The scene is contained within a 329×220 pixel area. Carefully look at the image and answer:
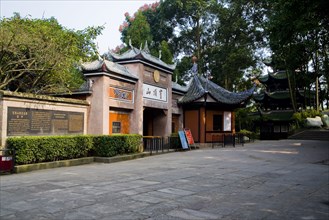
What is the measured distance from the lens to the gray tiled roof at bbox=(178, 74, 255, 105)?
2209 cm

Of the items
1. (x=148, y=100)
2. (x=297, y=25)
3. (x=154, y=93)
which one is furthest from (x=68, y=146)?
(x=297, y=25)

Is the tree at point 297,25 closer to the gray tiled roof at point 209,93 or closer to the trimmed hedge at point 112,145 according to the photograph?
the gray tiled roof at point 209,93

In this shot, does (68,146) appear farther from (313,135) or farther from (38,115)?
(313,135)

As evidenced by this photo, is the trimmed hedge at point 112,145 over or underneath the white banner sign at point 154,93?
underneath

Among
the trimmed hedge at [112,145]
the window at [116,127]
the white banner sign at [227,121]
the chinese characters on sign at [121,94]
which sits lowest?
the trimmed hedge at [112,145]

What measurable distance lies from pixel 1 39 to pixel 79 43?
4864 millimetres

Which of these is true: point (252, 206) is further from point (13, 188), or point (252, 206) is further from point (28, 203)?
point (13, 188)

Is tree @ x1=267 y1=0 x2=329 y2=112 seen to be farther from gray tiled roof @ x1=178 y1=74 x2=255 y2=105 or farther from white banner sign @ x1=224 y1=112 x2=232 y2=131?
white banner sign @ x1=224 y1=112 x2=232 y2=131

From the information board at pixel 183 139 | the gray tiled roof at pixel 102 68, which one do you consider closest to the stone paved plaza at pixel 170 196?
the gray tiled roof at pixel 102 68

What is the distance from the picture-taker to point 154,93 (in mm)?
18672

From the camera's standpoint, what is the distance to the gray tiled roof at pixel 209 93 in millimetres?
22094

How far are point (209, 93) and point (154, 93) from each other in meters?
4.94

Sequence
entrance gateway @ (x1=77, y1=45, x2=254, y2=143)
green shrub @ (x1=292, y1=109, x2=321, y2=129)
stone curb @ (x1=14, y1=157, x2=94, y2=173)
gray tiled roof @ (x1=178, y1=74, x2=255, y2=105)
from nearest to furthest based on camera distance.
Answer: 1. stone curb @ (x1=14, y1=157, x2=94, y2=173)
2. entrance gateway @ (x1=77, y1=45, x2=254, y2=143)
3. gray tiled roof @ (x1=178, y1=74, x2=255, y2=105)
4. green shrub @ (x1=292, y1=109, x2=321, y2=129)

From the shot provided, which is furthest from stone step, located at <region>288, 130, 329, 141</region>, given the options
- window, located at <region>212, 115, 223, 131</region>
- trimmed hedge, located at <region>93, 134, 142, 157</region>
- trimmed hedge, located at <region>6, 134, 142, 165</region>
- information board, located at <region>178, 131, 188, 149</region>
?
trimmed hedge, located at <region>93, 134, 142, 157</region>
